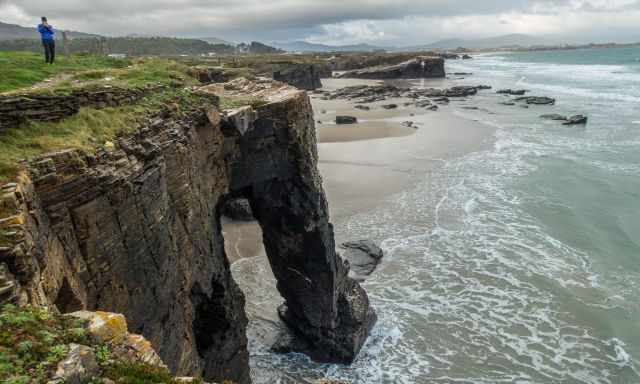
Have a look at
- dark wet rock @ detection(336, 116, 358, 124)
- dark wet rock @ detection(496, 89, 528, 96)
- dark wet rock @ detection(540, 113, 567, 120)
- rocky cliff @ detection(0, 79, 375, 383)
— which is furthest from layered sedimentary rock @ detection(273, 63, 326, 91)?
rocky cliff @ detection(0, 79, 375, 383)

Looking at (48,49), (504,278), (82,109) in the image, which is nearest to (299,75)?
(504,278)

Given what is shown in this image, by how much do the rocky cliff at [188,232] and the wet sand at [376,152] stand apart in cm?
859

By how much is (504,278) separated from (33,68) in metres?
21.7

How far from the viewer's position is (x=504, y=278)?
2231cm

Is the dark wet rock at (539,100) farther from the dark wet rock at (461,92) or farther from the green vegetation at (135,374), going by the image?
the green vegetation at (135,374)

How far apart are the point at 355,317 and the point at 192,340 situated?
748 cm

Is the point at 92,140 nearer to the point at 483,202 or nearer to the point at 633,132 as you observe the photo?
the point at 483,202

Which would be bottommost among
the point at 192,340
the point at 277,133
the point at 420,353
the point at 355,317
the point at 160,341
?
the point at 420,353

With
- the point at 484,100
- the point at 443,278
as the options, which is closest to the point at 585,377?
the point at 443,278

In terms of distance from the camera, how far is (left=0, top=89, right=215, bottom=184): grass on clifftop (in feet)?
24.8

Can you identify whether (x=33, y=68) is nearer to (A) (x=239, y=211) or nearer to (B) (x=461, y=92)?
(A) (x=239, y=211)

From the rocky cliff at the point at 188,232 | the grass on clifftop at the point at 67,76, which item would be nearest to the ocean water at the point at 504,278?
the rocky cliff at the point at 188,232

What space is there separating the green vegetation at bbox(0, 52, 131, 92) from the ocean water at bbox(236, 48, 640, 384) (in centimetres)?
1223

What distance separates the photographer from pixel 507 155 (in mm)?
43406
